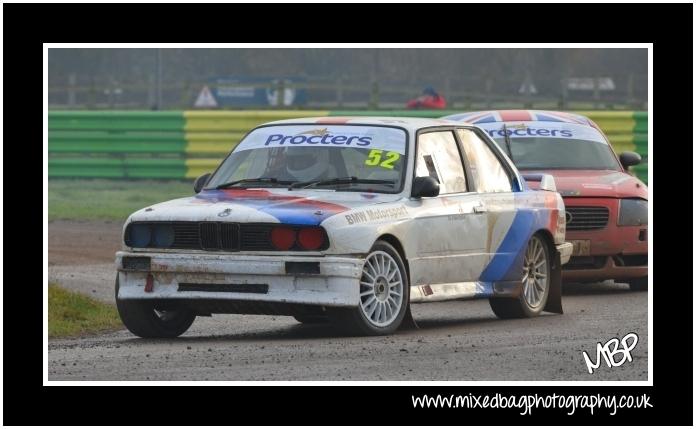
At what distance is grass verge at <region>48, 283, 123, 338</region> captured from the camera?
37.2ft

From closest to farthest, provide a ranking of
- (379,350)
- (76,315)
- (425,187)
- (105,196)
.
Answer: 1. (379,350)
2. (425,187)
3. (76,315)
4. (105,196)

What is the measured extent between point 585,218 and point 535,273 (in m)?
2.02

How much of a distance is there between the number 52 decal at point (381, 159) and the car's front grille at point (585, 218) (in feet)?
11.0

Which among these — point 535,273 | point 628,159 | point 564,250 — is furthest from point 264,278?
point 628,159

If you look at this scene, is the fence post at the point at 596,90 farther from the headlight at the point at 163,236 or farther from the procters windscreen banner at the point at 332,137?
the headlight at the point at 163,236

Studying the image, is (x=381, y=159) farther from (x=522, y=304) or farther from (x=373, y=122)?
(x=522, y=304)

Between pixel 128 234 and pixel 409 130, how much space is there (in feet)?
6.96

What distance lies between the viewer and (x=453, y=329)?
11.2 metres

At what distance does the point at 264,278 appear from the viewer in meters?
9.88

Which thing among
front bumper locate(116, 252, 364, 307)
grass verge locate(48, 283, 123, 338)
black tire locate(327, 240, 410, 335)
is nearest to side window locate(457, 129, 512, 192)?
black tire locate(327, 240, 410, 335)

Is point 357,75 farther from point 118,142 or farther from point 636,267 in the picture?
point 636,267

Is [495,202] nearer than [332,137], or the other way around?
[332,137]

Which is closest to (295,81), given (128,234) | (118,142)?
(118,142)

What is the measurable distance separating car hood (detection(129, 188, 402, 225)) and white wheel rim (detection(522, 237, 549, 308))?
5.82 ft
